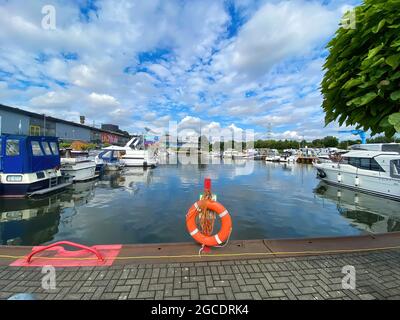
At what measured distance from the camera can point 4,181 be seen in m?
10.5

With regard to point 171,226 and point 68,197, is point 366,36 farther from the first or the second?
point 68,197

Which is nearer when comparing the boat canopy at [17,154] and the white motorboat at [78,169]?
the boat canopy at [17,154]

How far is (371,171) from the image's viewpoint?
14.2 m

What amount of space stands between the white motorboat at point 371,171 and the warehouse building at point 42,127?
39.7 m

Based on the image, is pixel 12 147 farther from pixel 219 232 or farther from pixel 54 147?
pixel 219 232

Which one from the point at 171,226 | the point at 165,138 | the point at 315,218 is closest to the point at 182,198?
the point at 171,226

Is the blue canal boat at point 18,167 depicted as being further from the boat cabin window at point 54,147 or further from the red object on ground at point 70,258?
the red object on ground at point 70,258

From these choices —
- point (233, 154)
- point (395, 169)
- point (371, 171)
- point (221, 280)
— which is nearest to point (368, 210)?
point (395, 169)

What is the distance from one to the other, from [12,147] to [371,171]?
21326mm

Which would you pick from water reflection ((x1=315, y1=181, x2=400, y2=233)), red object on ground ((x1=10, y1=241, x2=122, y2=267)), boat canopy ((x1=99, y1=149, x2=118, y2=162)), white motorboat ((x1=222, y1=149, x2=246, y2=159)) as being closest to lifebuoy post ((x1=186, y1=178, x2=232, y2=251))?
red object on ground ((x1=10, y1=241, x2=122, y2=267))

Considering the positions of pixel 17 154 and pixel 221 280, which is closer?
pixel 221 280

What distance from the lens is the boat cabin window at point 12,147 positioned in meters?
10.5

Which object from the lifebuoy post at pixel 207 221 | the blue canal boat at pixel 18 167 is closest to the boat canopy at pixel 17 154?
the blue canal boat at pixel 18 167

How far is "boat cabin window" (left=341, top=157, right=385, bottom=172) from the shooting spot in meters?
13.9
